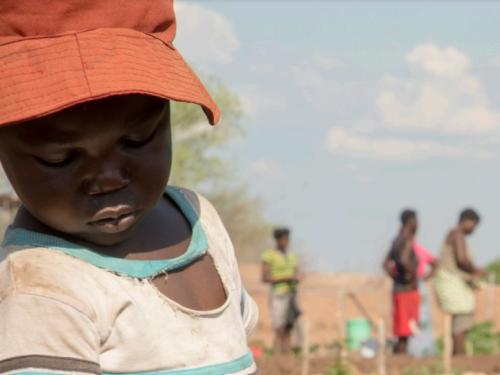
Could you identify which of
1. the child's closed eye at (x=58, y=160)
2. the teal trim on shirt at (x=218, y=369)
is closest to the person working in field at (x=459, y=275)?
the teal trim on shirt at (x=218, y=369)

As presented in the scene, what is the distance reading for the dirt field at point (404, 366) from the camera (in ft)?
31.7

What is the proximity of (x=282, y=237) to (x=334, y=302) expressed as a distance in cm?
1096

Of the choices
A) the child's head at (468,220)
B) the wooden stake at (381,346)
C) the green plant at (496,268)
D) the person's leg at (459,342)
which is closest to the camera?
the wooden stake at (381,346)

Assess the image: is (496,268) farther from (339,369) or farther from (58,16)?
(58,16)

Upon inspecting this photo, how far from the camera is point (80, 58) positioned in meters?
2.00

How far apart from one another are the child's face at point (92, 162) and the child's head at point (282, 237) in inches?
379

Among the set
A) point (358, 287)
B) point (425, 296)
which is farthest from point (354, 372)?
point (358, 287)

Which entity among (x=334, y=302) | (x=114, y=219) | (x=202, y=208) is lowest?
(x=334, y=302)

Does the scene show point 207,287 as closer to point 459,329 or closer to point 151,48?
point 151,48

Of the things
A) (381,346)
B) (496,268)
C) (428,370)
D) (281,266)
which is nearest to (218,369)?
(381,346)

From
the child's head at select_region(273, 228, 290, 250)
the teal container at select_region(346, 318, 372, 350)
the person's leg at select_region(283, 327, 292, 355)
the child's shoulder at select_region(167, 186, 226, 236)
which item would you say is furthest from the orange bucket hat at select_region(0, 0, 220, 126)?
the teal container at select_region(346, 318, 372, 350)

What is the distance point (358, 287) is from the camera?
27.1 m

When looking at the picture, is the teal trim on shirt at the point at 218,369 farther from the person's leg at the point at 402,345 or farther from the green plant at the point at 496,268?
the green plant at the point at 496,268

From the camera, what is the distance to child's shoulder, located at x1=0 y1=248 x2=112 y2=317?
2.03m
